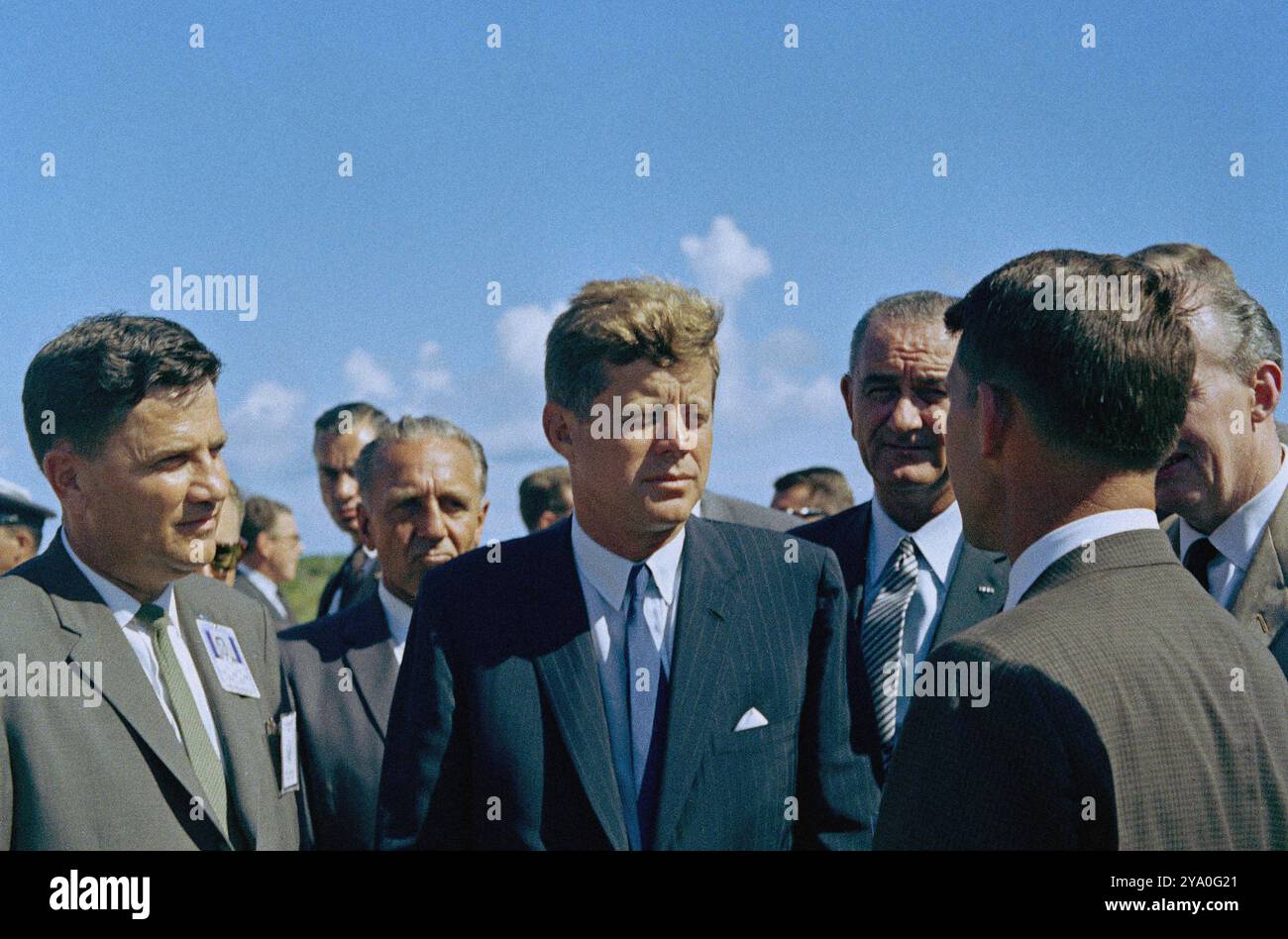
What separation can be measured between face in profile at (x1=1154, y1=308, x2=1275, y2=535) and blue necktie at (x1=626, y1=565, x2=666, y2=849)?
166 cm

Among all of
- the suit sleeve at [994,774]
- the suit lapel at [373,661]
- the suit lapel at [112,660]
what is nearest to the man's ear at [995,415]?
the suit sleeve at [994,774]

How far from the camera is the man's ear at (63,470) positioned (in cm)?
321

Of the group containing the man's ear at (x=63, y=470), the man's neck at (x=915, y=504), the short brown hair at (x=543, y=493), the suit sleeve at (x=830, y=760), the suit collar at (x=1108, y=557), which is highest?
the short brown hair at (x=543, y=493)

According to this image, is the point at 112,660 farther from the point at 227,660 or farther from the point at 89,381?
the point at 89,381

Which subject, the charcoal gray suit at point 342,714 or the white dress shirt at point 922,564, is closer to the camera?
the white dress shirt at point 922,564

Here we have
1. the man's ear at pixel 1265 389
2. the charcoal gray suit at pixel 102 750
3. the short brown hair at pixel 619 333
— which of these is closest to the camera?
Result: the charcoal gray suit at pixel 102 750

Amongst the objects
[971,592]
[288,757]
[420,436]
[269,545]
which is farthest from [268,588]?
[971,592]

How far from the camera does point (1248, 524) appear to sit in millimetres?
3600

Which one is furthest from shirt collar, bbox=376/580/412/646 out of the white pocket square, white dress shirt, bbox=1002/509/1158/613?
white dress shirt, bbox=1002/509/1158/613

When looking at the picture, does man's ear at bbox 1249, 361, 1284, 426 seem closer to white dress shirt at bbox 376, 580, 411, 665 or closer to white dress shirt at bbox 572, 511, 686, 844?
white dress shirt at bbox 572, 511, 686, 844

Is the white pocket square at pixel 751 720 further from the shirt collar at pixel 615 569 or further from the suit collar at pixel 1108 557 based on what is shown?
the suit collar at pixel 1108 557

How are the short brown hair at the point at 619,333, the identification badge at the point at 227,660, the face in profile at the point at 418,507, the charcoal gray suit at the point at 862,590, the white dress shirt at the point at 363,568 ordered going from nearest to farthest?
the short brown hair at the point at 619,333 < the charcoal gray suit at the point at 862,590 < the identification badge at the point at 227,660 < the face in profile at the point at 418,507 < the white dress shirt at the point at 363,568

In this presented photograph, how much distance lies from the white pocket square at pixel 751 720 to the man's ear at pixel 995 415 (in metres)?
1.01
